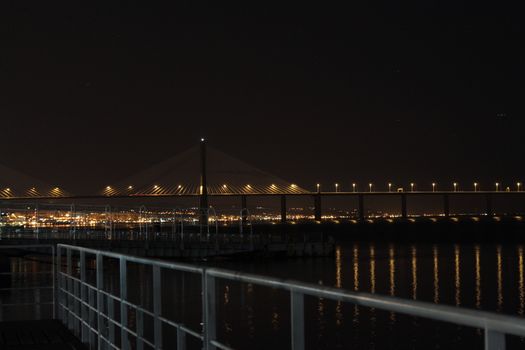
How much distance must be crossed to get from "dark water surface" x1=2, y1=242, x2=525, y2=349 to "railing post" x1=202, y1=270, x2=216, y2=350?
2.86m

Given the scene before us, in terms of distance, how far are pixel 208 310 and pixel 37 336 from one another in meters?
4.71

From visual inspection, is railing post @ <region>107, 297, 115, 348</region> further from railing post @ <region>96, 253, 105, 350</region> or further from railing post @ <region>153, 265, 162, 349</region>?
railing post @ <region>153, 265, 162, 349</region>

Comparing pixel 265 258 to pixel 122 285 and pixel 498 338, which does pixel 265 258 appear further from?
pixel 498 338

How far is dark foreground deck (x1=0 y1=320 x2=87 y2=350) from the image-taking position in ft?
23.4

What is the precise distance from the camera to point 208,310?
3.40m

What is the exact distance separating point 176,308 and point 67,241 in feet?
34.9

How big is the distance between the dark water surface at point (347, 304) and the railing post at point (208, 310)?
9.40 ft

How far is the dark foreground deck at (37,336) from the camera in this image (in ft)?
23.4

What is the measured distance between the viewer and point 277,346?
1830 cm

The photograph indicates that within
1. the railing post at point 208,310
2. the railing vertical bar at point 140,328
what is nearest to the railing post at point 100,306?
the railing vertical bar at point 140,328

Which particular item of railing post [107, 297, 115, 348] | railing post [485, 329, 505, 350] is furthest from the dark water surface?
railing post [485, 329, 505, 350]

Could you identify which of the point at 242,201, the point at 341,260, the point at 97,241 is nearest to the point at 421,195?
the point at 242,201

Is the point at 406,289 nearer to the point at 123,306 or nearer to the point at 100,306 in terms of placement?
the point at 100,306

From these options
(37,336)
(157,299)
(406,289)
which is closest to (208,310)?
(157,299)
